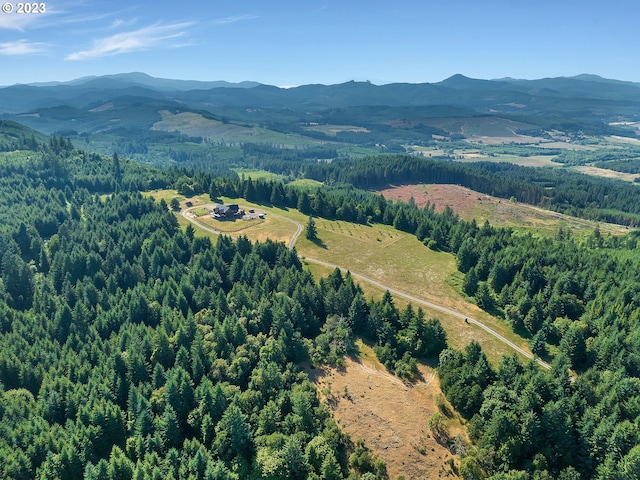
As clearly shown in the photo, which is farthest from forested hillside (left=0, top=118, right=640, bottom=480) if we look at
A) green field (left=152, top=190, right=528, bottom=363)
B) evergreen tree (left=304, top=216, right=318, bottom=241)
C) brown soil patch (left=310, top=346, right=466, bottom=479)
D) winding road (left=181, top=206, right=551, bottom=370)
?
evergreen tree (left=304, top=216, right=318, bottom=241)

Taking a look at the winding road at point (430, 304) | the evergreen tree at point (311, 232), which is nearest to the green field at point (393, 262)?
the winding road at point (430, 304)

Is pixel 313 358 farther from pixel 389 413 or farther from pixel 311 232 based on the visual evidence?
pixel 311 232

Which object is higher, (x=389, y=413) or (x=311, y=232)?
(x=311, y=232)

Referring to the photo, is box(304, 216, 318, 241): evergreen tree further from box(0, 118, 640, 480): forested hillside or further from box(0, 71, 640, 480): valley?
box(0, 118, 640, 480): forested hillside

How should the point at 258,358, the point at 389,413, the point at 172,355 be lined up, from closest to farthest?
the point at 389,413
the point at 258,358
the point at 172,355

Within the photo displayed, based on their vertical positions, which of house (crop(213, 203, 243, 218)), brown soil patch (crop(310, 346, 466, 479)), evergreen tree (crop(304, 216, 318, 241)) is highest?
house (crop(213, 203, 243, 218))

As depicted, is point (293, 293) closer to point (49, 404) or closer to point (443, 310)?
point (443, 310)

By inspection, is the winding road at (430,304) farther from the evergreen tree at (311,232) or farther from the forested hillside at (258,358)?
the evergreen tree at (311,232)

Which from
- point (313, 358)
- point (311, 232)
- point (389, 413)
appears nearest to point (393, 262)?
point (311, 232)

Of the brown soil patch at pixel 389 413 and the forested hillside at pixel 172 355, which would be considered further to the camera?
the brown soil patch at pixel 389 413
